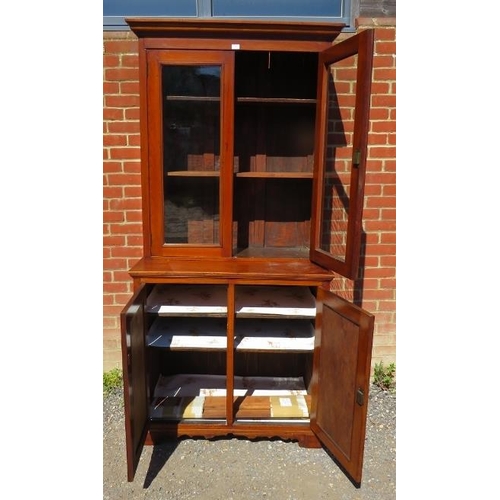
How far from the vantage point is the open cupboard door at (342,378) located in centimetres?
161

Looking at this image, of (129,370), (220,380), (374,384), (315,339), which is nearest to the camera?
(129,370)

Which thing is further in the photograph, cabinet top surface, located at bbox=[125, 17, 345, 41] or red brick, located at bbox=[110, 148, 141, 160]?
red brick, located at bbox=[110, 148, 141, 160]

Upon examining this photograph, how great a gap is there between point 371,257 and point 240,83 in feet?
4.51

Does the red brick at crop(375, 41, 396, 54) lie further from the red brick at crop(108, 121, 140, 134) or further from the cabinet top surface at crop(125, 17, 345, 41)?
the red brick at crop(108, 121, 140, 134)

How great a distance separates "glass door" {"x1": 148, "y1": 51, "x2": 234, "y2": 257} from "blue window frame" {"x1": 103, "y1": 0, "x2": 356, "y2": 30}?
2.04ft

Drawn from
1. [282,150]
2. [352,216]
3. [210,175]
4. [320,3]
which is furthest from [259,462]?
[320,3]

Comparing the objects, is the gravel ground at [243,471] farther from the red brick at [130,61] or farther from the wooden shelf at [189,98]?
the red brick at [130,61]

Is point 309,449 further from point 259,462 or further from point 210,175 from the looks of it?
point 210,175

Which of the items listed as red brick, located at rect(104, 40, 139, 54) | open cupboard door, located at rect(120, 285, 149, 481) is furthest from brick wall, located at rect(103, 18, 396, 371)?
open cupboard door, located at rect(120, 285, 149, 481)

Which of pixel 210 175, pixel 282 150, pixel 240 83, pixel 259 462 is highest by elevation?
pixel 240 83

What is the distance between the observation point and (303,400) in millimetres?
2236

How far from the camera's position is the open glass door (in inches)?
63.2

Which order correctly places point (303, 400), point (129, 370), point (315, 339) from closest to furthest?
point (129, 370) → point (315, 339) → point (303, 400)

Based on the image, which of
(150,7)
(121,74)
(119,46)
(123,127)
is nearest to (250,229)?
(123,127)
